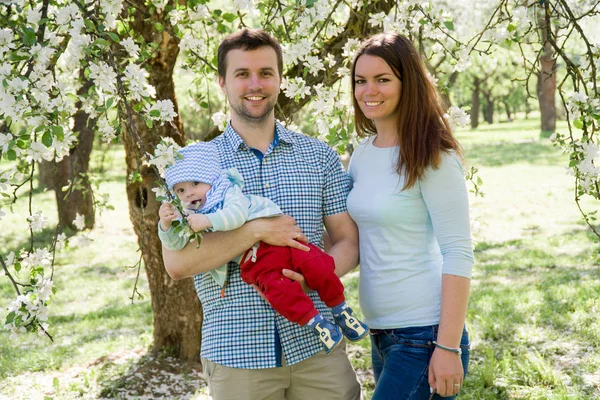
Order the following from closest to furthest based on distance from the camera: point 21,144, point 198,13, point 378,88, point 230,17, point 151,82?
point 21,144, point 378,88, point 230,17, point 198,13, point 151,82

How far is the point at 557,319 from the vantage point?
229 inches

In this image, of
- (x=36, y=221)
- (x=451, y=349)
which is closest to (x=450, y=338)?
(x=451, y=349)

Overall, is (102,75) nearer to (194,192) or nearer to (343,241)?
(194,192)

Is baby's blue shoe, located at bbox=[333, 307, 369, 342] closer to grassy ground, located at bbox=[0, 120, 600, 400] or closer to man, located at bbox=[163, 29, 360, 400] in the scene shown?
man, located at bbox=[163, 29, 360, 400]

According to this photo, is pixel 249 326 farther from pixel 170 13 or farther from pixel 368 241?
pixel 170 13

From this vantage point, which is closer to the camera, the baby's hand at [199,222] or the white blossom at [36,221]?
the baby's hand at [199,222]

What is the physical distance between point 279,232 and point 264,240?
6 centimetres

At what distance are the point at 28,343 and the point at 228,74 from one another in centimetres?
509

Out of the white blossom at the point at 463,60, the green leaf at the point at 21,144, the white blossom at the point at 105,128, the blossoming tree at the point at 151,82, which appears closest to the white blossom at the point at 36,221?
the blossoming tree at the point at 151,82

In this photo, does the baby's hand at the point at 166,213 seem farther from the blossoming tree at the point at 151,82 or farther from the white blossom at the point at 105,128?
the white blossom at the point at 105,128

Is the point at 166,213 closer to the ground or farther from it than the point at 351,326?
farther from it

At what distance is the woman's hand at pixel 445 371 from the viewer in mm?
2348

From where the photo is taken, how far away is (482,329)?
5781 millimetres

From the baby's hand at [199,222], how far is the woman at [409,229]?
0.63 metres
